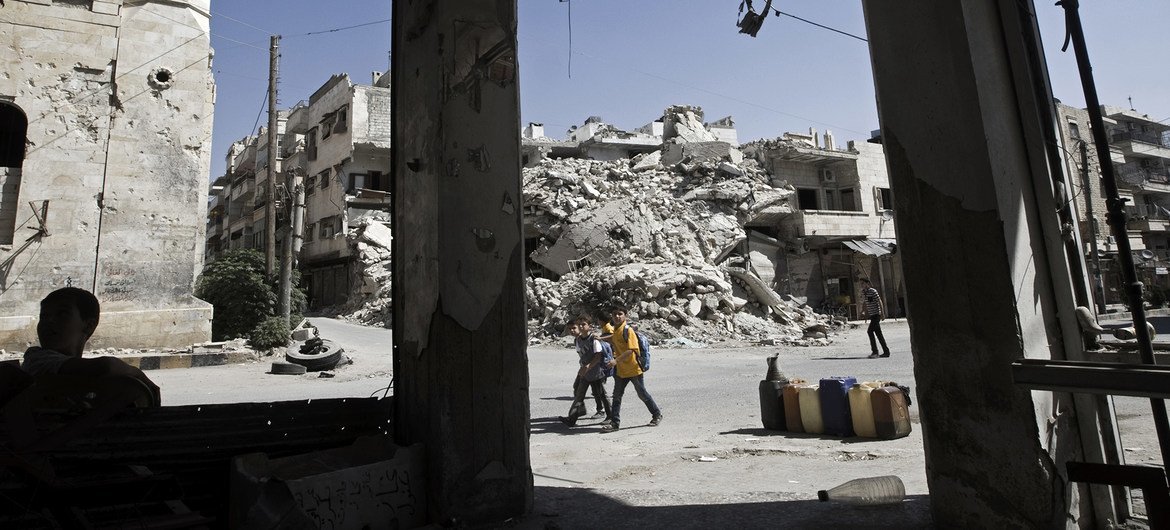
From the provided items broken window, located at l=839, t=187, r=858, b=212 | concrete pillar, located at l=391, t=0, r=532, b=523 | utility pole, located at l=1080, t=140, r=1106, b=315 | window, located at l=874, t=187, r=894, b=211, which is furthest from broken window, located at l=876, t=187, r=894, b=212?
concrete pillar, located at l=391, t=0, r=532, b=523

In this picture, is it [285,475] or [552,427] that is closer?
[285,475]

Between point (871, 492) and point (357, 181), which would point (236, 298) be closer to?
point (357, 181)

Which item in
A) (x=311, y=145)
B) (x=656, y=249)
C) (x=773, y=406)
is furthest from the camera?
(x=311, y=145)

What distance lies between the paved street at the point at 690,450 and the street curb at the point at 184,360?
282 mm

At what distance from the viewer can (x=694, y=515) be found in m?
3.54

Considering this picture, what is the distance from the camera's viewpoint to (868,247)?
29.5 meters

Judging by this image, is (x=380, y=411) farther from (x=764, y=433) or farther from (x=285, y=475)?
(x=764, y=433)

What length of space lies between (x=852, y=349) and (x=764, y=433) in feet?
35.2

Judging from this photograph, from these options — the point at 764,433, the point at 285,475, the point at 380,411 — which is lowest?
the point at 764,433

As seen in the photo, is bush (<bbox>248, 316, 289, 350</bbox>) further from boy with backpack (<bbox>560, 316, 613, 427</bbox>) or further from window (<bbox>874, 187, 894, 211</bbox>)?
window (<bbox>874, 187, 894, 211</bbox>)

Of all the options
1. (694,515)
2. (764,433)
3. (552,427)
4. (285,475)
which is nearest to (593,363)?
(552,427)

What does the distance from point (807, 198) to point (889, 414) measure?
2802cm

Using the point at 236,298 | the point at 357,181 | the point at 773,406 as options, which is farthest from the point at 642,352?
the point at 357,181

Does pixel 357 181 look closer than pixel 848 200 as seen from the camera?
No
